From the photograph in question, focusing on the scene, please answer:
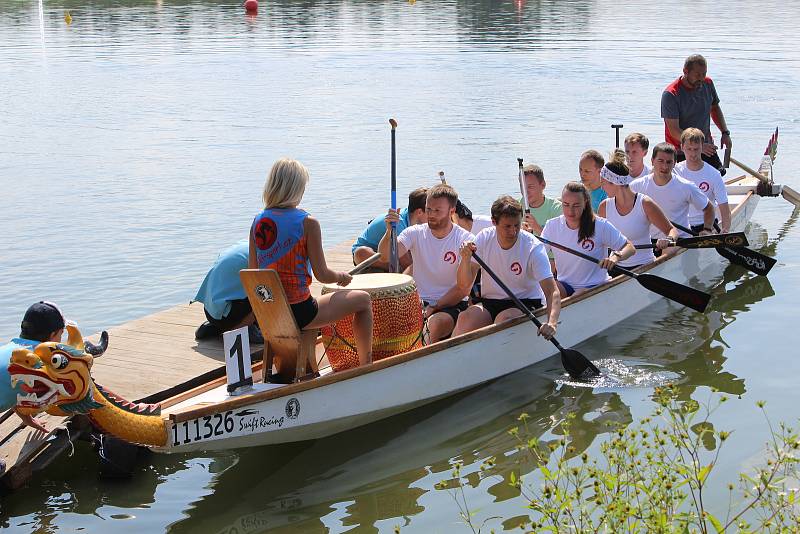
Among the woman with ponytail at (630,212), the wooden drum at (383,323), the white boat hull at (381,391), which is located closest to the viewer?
the white boat hull at (381,391)

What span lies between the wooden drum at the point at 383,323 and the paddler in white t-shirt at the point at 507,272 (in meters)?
0.65

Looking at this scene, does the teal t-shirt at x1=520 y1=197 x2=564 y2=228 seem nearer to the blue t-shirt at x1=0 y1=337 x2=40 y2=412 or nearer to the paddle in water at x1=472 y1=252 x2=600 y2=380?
the paddle in water at x1=472 y1=252 x2=600 y2=380

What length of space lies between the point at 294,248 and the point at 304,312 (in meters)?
0.43

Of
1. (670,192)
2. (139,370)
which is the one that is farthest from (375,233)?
(670,192)

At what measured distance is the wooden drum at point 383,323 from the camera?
7.55m

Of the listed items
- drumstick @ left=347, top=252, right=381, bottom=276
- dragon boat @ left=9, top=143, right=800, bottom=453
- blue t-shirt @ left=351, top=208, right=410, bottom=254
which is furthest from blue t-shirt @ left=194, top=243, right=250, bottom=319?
blue t-shirt @ left=351, top=208, right=410, bottom=254

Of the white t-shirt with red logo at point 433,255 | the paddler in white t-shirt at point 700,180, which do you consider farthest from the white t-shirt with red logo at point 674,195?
the white t-shirt with red logo at point 433,255

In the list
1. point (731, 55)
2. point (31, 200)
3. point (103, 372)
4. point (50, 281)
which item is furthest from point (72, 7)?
point (103, 372)

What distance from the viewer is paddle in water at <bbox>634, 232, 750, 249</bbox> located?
410 inches

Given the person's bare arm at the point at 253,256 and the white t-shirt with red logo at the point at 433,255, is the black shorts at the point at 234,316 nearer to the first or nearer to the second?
the white t-shirt with red logo at the point at 433,255

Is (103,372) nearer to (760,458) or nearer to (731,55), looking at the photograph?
(760,458)

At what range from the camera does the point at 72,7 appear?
1980 inches

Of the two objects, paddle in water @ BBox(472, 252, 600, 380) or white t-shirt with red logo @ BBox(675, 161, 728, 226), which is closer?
paddle in water @ BBox(472, 252, 600, 380)

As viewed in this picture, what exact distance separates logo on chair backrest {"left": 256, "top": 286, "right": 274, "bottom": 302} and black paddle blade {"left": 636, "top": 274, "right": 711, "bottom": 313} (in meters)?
4.03
